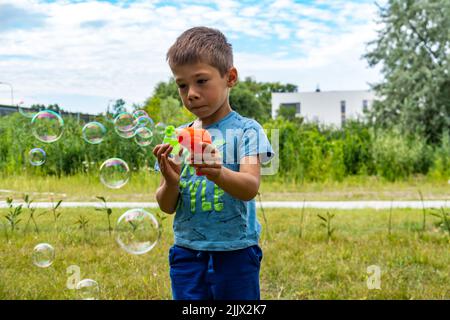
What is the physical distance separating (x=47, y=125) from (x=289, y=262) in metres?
1.87

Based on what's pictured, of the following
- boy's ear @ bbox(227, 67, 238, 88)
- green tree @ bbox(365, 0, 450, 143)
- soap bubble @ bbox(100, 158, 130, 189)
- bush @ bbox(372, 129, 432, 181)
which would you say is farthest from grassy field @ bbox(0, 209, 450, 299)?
green tree @ bbox(365, 0, 450, 143)

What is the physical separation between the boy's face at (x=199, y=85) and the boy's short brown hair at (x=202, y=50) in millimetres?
20

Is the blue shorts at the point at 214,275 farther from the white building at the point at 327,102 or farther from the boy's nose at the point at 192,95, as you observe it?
the white building at the point at 327,102

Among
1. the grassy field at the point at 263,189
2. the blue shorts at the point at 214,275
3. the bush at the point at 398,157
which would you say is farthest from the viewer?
the bush at the point at 398,157

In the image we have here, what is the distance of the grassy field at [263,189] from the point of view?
7.54 metres

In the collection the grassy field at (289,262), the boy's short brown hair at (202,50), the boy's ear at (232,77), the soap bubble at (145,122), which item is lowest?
the grassy field at (289,262)

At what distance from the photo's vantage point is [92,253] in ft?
13.6

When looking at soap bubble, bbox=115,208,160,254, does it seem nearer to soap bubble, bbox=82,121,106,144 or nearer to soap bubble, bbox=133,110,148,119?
soap bubble, bbox=133,110,148,119

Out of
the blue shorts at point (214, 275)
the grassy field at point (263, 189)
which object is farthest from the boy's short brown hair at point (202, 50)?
the grassy field at point (263, 189)

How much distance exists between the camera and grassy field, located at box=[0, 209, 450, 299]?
10.8 feet

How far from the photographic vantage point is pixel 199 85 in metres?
1.84

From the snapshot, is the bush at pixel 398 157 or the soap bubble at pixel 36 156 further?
the bush at pixel 398 157

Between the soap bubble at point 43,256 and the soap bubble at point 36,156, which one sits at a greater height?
the soap bubble at point 36,156
